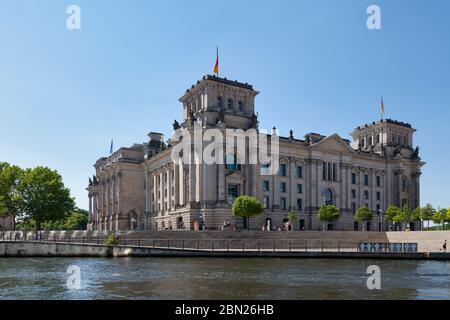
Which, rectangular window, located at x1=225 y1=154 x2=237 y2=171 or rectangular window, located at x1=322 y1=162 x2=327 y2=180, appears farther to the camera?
rectangular window, located at x1=322 y1=162 x2=327 y2=180

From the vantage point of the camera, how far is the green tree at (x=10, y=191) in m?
90.2

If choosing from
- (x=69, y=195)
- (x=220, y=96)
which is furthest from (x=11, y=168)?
(x=220, y=96)

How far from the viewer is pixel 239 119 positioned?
87.4 meters

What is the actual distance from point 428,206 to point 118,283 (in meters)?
78.9

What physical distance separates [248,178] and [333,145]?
23297 mm

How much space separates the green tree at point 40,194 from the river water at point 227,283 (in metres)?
54.5

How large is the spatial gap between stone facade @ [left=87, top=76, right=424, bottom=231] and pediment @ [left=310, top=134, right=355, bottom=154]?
20cm

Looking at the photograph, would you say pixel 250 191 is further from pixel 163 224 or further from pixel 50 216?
pixel 50 216

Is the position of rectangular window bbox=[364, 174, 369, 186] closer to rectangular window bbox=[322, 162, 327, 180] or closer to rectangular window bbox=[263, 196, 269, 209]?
rectangular window bbox=[322, 162, 327, 180]

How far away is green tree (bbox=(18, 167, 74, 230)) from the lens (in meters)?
90.4

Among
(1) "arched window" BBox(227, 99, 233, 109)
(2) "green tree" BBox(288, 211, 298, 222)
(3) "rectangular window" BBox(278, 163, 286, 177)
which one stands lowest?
(2) "green tree" BBox(288, 211, 298, 222)

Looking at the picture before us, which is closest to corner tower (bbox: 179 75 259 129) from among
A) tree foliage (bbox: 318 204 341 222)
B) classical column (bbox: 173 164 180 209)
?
classical column (bbox: 173 164 180 209)

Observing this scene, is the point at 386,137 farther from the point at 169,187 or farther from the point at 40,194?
the point at 40,194

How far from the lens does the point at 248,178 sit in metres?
84.9
